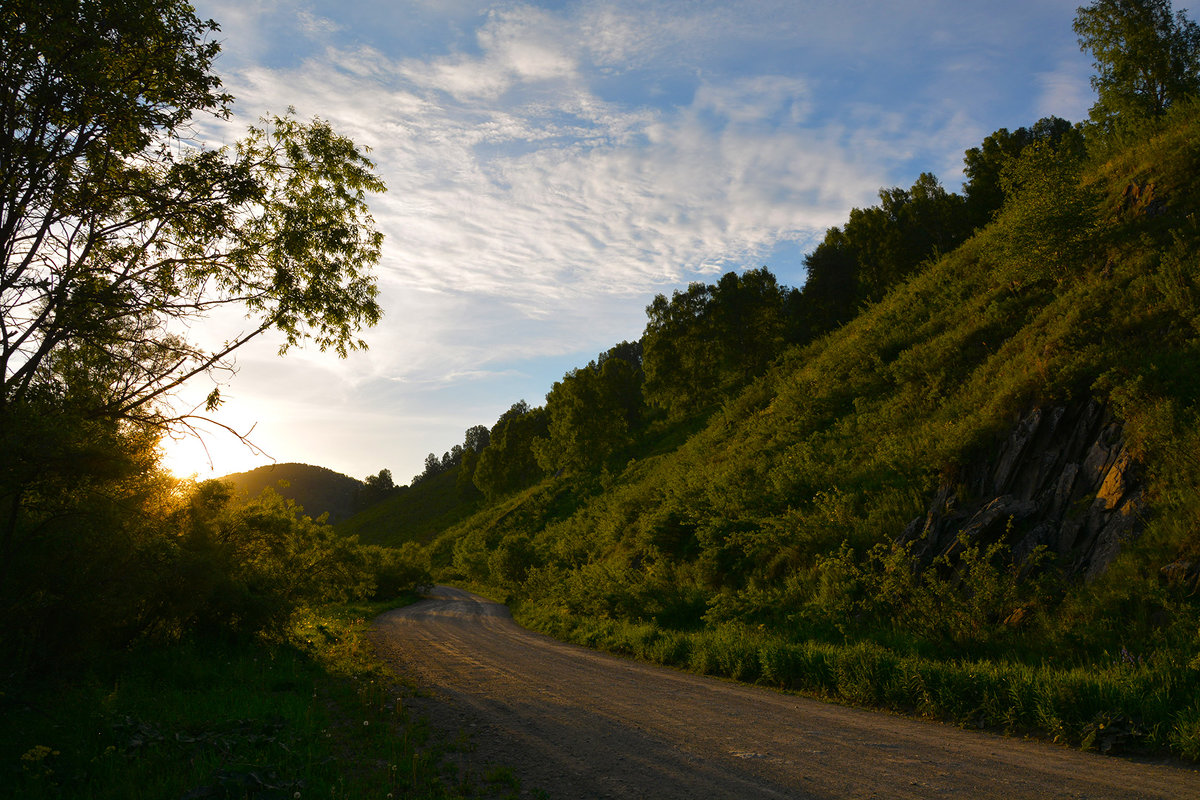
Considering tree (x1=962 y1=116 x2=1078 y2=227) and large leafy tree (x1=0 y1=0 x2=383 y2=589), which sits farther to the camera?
tree (x1=962 y1=116 x2=1078 y2=227)

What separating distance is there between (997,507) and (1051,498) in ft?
3.26

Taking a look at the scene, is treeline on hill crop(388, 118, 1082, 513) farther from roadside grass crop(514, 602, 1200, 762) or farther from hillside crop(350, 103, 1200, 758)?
roadside grass crop(514, 602, 1200, 762)

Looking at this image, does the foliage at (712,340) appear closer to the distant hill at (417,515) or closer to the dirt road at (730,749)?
the dirt road at (730,749)

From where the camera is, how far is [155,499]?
397 inches

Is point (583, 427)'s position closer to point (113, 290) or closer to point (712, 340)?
point (712, 340)

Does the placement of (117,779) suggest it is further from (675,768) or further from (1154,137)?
(1154,137)

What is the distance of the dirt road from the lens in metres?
5.84

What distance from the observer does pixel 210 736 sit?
293 inches

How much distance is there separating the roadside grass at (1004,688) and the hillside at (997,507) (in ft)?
0.11

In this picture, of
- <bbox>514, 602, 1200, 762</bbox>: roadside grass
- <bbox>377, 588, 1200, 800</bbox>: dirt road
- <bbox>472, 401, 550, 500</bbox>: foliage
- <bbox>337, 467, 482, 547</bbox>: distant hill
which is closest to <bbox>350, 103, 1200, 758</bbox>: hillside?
<bbox>514, 602, 1200, 762</bbox>: roadside grass

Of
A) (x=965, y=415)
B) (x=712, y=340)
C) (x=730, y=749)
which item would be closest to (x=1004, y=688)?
(x=730, y=749)

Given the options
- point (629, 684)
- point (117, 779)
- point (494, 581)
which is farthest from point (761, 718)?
point (494, 581)

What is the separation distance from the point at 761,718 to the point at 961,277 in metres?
26.6

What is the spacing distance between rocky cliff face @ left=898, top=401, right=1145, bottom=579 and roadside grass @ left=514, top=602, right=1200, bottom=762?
10.1 ft
